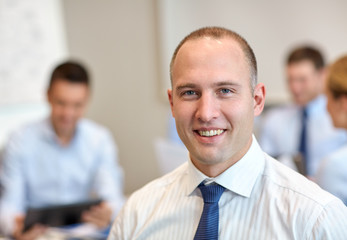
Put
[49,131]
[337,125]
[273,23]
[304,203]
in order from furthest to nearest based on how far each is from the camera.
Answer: [273,23]
[49,131]
[337,125]
[304,203]

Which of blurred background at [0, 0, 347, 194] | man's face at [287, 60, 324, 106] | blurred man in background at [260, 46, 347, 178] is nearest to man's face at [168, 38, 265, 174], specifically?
blurred man in background at [260, 46, 347, 178]

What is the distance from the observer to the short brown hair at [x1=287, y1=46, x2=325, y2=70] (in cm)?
248

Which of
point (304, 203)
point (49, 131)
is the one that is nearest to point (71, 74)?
point (49, 131)

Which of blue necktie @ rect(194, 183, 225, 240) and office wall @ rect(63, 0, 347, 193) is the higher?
office wall @ rect(63, 0, 347, 193)

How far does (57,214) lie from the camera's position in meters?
1.72

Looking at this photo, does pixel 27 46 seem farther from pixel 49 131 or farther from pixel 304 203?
pixel 304 203

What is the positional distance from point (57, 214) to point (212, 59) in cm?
113

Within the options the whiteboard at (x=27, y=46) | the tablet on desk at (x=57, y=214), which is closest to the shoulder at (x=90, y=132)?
the tablet on desk at (x=57, y=214)

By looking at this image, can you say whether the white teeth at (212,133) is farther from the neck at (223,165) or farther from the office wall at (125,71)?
the office wall at (125,71)

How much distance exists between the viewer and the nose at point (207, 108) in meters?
0.91

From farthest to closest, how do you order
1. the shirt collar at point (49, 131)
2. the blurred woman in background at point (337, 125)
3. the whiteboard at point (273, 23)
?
1. the whiteboard at point (273, 23)
2. the shirt collar at point (49, 131)
3. the blurred woman in background at point (337, 125)

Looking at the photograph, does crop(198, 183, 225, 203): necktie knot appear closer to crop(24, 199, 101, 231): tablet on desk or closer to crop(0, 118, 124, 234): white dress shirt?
crop(24, 199, 101, 231): tablet on desk

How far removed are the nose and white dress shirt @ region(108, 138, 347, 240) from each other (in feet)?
0.51

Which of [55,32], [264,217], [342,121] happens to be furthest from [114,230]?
[55,32]
